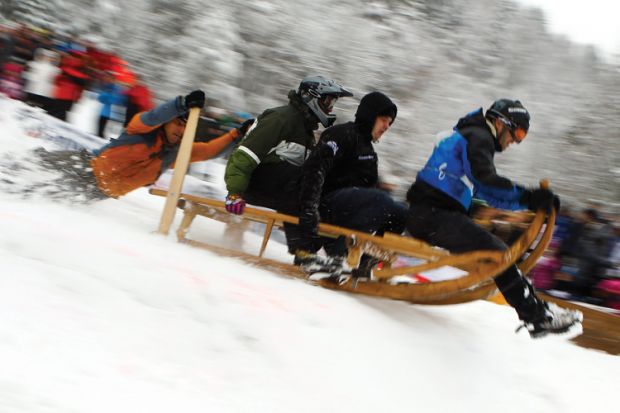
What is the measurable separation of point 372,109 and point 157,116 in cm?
177

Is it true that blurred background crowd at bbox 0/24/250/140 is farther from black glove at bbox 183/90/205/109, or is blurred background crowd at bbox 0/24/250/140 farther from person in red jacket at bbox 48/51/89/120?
black glove at bbox 183/90/205/109

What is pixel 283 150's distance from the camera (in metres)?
5.20

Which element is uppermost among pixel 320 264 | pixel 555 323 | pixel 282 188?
pixel 282 188

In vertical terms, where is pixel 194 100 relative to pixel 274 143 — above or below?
above

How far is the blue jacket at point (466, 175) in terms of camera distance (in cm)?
426

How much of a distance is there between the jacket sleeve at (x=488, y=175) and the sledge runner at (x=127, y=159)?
2.24 meters

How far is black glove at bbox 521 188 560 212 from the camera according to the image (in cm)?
427

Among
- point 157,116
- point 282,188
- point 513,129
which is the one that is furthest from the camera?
point 157,116

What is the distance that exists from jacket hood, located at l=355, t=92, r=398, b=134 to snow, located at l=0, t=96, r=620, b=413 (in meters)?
1.25

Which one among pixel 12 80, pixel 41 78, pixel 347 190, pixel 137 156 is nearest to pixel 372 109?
pixel 347 190

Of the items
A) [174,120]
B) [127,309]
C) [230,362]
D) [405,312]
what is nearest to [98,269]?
[127,309]

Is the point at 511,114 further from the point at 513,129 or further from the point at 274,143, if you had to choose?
the point at 274,143

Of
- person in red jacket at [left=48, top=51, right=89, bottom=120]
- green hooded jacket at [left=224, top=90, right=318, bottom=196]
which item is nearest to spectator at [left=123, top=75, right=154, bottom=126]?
person in red jacket at [left=48, top=51, right=89, bottom=120]

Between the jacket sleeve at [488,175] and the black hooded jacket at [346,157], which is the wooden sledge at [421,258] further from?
the black hooded jacket at [346,157]
